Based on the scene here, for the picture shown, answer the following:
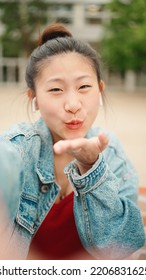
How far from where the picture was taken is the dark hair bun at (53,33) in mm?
734

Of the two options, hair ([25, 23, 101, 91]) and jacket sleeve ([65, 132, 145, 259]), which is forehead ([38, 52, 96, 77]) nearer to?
hair ([25, 23, 101, 91])

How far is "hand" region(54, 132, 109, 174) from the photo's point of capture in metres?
0.54

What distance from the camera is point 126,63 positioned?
30.2 ft

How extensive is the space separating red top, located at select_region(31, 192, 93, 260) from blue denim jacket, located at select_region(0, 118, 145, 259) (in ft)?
0.09

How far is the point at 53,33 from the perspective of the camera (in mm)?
738

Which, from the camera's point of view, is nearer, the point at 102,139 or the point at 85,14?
the point at 102,139

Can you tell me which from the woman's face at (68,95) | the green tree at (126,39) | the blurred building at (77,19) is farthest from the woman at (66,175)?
the blurred building at (77,19)

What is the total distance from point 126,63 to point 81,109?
882cm

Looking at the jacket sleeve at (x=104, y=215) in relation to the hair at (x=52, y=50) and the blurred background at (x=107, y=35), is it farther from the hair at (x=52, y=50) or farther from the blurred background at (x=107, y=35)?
the blurred background at (x=107, y=35)

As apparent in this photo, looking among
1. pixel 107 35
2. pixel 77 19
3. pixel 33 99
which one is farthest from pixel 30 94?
pixel 77 19

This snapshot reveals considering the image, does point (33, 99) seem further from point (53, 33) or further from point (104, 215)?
point (104, 215)

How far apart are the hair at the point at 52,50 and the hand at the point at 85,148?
0.18 m

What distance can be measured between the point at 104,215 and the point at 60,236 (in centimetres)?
14
